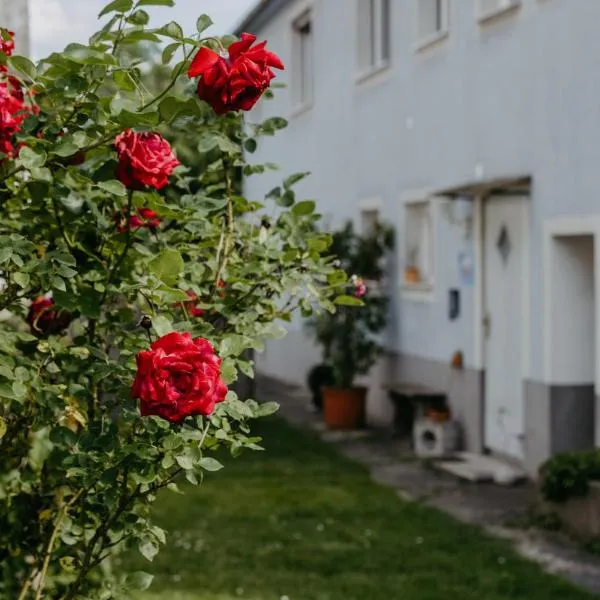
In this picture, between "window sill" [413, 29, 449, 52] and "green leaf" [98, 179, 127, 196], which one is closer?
"green leaf" [98, 179, 127, 196]

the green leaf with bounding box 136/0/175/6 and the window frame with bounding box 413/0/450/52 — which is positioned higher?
the window frame with bounding box 413/0/450/52

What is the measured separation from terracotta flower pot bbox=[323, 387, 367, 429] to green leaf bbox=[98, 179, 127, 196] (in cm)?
1227

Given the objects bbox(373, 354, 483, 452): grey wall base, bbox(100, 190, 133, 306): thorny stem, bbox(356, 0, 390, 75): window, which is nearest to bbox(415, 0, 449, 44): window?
bbox(356, 0, 390, 75): window

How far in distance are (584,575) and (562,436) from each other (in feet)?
9.49

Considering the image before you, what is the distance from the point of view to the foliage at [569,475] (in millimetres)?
8500

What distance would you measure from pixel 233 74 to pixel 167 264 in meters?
0.46

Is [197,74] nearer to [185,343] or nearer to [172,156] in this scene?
[172,156]

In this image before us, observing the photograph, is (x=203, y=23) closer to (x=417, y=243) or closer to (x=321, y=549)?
(x=321, y=549)

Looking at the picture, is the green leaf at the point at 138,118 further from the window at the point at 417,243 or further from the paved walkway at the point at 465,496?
the window at the point at 417,243

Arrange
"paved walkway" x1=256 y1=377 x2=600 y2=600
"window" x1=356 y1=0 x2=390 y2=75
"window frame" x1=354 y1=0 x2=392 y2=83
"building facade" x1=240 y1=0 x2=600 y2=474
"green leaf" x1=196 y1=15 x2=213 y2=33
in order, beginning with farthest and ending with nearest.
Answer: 1. "window" x1=356 y1=0 x2=390 y2=75
2. "window frame" x1=354 y1=0 x2=392 y2=83
3. "building facade" x1=240 y1=0 x2=600 y2=474
4. "paved walkway" x1=256 y1=377 x2=600 y2=600
5. "green leaf" x1=196 y1=15 x2=213 y2=33

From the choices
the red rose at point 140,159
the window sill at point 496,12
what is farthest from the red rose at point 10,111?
the window sill at point 496,12

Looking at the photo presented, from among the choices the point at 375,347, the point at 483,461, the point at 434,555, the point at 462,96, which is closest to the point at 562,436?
the point at 483,461

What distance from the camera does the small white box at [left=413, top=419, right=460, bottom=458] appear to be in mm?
12406

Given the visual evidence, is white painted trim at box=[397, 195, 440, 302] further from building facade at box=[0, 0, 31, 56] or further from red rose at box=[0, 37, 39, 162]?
red rose at box=[0, 37, 39, 162]
